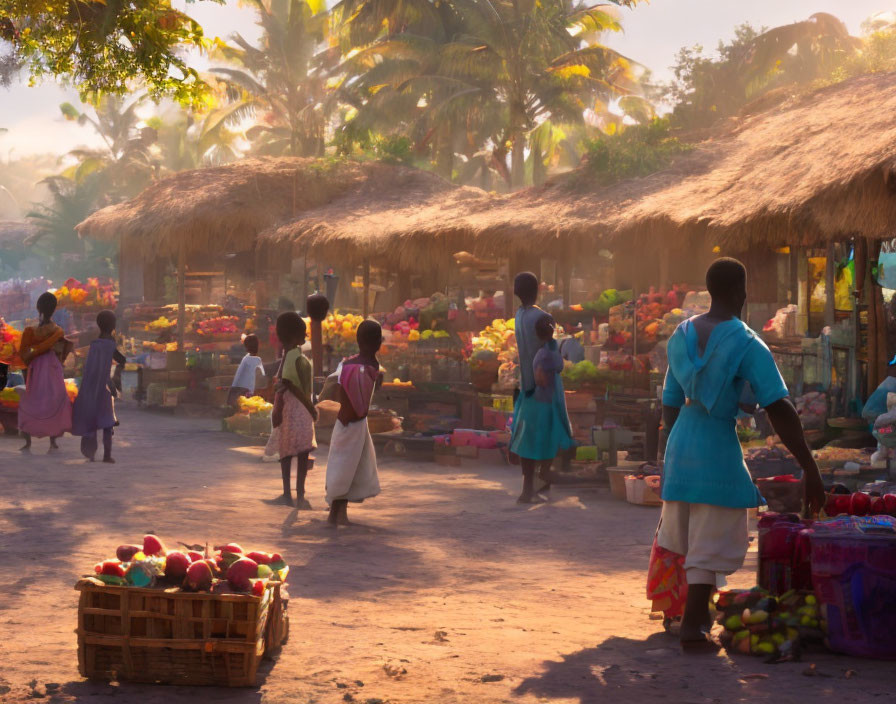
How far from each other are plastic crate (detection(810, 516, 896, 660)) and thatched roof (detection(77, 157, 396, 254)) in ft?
54.4

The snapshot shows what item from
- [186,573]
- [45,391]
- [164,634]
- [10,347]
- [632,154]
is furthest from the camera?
[632,154]

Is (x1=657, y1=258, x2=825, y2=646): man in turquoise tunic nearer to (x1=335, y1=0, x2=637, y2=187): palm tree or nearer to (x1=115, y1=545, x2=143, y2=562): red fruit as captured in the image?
(x1=115, y1=545, x2=143, y2=562): red fruit

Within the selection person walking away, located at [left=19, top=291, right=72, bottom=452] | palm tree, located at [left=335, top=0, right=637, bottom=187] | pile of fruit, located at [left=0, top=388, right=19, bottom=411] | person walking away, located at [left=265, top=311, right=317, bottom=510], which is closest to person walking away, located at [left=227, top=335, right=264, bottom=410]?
pile of fruit, located at [left=0, top=388, right=19, bottom=411]

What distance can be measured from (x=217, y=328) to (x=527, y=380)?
11.8 metres

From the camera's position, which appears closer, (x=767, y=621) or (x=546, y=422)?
(x=767, y=621)

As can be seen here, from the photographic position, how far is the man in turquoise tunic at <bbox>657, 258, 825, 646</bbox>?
4602 mm

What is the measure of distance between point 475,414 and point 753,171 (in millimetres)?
4446

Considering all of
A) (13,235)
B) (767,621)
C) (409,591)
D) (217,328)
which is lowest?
(409,591)

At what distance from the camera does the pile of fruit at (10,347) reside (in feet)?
49.0

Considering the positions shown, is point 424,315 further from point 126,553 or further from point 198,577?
point 198,577

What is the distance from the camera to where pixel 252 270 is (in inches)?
952

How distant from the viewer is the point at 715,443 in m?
4.72

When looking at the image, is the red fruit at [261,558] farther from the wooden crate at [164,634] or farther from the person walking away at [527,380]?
the person walking away at [527,380]

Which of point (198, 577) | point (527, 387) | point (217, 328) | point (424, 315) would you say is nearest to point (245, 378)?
point (424, 315)
